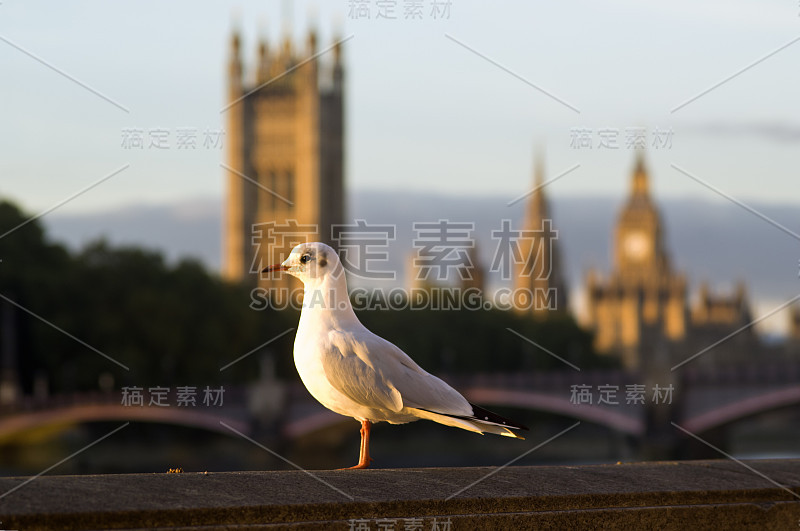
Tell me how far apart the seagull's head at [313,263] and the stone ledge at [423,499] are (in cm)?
84

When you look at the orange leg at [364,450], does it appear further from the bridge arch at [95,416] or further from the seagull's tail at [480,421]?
the bridge arch at [95,416]

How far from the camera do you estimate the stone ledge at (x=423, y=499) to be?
178 inches

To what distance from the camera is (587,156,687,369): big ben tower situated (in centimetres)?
15862

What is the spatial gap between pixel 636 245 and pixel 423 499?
16321 centimetres

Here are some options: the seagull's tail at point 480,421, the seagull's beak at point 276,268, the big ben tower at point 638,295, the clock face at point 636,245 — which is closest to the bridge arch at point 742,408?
the seagull's tail at point 480,421

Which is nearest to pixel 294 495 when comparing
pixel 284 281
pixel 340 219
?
pixel 284 281

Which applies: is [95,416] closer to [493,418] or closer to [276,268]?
[276,268]

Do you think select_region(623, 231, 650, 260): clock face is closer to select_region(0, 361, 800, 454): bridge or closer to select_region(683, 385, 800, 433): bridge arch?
select_region(0, 361, 800, 454): bridge

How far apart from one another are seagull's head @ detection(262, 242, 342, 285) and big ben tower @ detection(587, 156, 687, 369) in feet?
490

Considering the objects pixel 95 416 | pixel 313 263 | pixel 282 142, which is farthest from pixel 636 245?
pixel 313 263

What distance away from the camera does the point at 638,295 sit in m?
160

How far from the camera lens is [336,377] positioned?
18.4 ft

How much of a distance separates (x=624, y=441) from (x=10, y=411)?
91.5ft

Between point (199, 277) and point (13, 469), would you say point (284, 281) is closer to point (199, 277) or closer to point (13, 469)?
point (199, 277)
